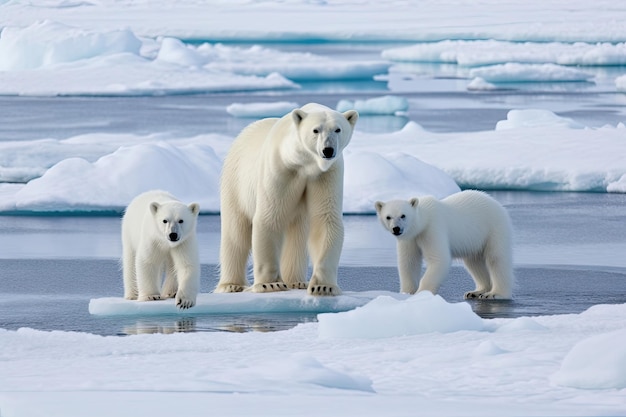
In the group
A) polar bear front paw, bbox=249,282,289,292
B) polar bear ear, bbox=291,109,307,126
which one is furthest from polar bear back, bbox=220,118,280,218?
polar bear ear, bbox=291,109,307,126

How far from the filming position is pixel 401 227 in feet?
20.5

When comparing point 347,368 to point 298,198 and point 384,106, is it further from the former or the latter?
point 384,106

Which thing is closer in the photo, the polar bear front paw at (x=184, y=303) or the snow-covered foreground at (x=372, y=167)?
the polar bear front paw at (x=184, y=303)

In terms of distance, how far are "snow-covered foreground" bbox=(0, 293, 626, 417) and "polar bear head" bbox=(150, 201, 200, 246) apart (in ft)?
2.35

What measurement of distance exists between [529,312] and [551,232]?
130 inches

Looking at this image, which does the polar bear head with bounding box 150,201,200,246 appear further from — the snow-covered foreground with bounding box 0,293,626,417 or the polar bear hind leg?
the polar bear hind leg

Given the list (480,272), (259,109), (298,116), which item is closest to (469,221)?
(480,272)

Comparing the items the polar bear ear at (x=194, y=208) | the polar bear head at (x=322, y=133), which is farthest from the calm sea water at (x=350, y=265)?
the polar bear head at (x=322, y=133)

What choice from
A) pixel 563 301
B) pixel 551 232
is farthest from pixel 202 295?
pixel 551 232

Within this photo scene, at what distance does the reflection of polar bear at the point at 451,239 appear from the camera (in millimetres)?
6344

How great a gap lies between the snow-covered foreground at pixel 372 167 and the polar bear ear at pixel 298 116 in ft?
14.4

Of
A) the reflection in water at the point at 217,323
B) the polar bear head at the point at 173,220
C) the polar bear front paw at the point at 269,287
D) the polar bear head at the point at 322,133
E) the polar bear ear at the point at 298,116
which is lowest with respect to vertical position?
the reflection in water at the point at 217,323

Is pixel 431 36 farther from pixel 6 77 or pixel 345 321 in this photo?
pixel 345 321

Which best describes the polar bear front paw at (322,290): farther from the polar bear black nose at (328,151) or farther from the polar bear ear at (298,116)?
the polar bear ear at (298,116)
